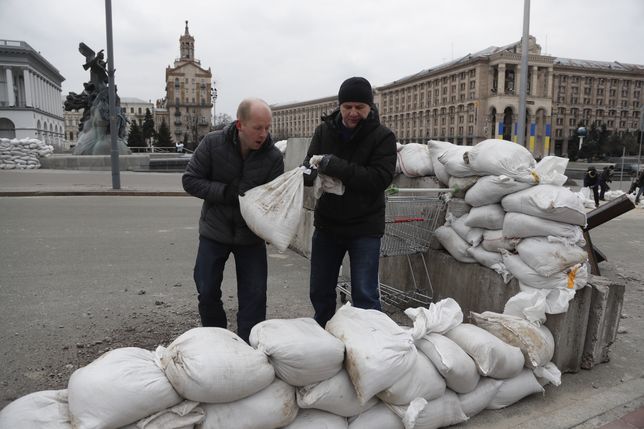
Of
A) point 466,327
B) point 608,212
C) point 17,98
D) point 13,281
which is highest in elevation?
point 17,98

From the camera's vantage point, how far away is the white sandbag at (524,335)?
287cm

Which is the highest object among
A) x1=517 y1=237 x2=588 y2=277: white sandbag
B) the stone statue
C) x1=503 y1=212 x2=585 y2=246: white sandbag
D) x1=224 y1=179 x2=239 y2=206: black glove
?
the stone statue

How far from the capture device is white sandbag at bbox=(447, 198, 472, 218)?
160 inches

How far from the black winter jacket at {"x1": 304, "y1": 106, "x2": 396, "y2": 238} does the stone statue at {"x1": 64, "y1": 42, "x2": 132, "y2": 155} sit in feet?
86.5

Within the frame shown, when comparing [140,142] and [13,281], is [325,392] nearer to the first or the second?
[13,281]

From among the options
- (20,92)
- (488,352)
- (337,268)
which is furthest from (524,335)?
(20,92)

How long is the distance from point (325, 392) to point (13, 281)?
4.28 meters

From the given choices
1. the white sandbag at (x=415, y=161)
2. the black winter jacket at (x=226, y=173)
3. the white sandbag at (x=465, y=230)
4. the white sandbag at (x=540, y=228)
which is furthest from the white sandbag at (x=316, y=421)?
the white sandbag at (x=415, y=161)

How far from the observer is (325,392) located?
2.21 meters

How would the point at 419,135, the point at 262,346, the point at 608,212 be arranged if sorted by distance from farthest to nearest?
the point at 419,135 → the point at 608,212 → the point at 262,346

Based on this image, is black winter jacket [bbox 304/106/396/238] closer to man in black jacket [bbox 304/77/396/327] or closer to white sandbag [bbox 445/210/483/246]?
man in black jacket [bbox 304/77/396/327]

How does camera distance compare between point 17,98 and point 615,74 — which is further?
point 615,74

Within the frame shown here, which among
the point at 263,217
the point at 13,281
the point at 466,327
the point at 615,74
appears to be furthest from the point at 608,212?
the point at 615,74

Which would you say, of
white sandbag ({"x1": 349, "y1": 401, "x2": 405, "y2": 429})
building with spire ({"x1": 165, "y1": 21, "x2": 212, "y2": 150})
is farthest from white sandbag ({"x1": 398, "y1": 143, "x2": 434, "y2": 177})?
building with spire ({"x1": 165, "y1": 21, "x2": 212, "y2": 150})
